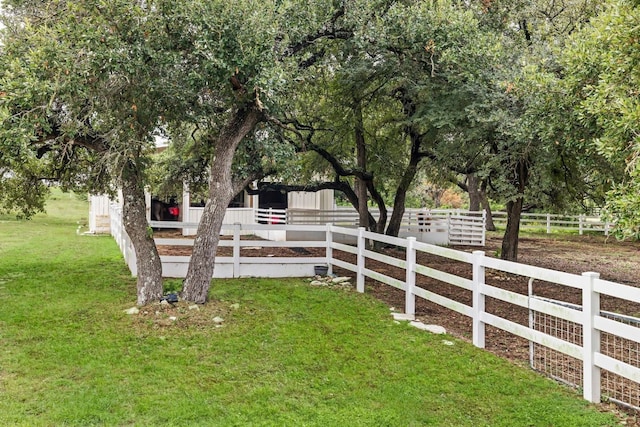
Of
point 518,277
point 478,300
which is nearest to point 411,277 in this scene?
point 478,300

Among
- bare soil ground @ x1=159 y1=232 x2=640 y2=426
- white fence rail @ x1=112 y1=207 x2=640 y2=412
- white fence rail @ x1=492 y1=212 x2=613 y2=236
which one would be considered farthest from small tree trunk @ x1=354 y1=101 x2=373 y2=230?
white fence rail @ x1=492 y1=212 x2=613 y2=236

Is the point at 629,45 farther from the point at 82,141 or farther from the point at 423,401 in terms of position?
the point at 82,141

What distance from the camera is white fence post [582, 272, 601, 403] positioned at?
372 cm

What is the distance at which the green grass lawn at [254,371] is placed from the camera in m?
3.54

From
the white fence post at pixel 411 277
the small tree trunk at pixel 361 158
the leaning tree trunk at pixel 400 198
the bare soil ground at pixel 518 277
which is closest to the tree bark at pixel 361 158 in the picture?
the small tree trunk at pixel 361 158

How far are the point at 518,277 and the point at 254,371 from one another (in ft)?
25.0

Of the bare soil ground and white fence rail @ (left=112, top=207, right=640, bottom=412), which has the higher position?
white fence rail @ (left=112, top=207, right=640, bottom=412)

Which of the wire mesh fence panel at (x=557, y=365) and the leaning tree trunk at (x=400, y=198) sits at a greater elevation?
the leaning tree trunk at (x=400, y=198)

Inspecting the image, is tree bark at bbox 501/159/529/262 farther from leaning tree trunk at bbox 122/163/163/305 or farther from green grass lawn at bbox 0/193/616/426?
leaning tree trunk at bbox 122/163/163/305

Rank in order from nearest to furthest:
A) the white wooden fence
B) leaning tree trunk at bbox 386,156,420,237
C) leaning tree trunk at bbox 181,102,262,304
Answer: the white wooden fence < leaning tree trunk at bbox 181,102,262,304 < leaning tree trunk at bbox 386,156,420,237

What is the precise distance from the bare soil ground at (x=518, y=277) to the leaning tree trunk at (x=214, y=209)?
9.23 feet

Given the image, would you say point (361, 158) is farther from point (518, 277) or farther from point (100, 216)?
point (100, 216)

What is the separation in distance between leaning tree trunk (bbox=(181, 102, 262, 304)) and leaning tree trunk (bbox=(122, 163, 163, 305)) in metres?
0.43

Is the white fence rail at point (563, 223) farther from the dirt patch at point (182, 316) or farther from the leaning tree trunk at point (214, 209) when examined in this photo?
the dirt patch at point (182, 316)
